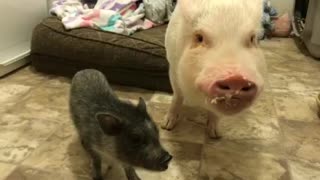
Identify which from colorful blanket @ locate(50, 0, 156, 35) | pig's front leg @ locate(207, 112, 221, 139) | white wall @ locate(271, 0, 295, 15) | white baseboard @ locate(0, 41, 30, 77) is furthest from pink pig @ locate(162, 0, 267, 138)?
white wall @ locate(271, 0, 295, 15)

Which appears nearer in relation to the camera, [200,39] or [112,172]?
[200,39]

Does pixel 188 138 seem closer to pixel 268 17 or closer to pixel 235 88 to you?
pixel 235 88

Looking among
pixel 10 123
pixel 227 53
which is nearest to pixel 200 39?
pixel 227 53

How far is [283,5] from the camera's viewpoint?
334cm

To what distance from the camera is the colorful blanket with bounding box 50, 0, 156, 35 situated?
2.28 meters

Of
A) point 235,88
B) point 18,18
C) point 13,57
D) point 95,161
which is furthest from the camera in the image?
point 18,18

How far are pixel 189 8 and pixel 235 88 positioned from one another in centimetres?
35

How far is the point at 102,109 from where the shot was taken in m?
1.30

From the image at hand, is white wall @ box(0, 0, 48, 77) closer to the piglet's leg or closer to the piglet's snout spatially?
the piglet's leg

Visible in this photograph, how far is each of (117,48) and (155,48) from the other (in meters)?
0.20

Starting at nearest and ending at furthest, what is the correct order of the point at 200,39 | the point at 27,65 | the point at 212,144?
the point at 200,39
the point at 212,144
the point at 27,65

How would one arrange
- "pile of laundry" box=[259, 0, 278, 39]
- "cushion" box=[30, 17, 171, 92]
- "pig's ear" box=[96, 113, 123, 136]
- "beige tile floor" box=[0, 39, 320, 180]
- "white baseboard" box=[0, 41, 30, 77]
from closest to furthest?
"pig's ear" box=[96, 113, 123, 136] → "beige tile floor" box=[0, 39, 320, 180] → "cushion" box=[30, 17, 171, 92] → "white baseboard" box=[0, 41, 30, 77] → "pile of laundry" box=[259, 0, 278, 39]

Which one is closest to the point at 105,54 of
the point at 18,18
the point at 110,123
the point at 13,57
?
the point at 13,57

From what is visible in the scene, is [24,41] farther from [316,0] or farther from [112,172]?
[316,0]
